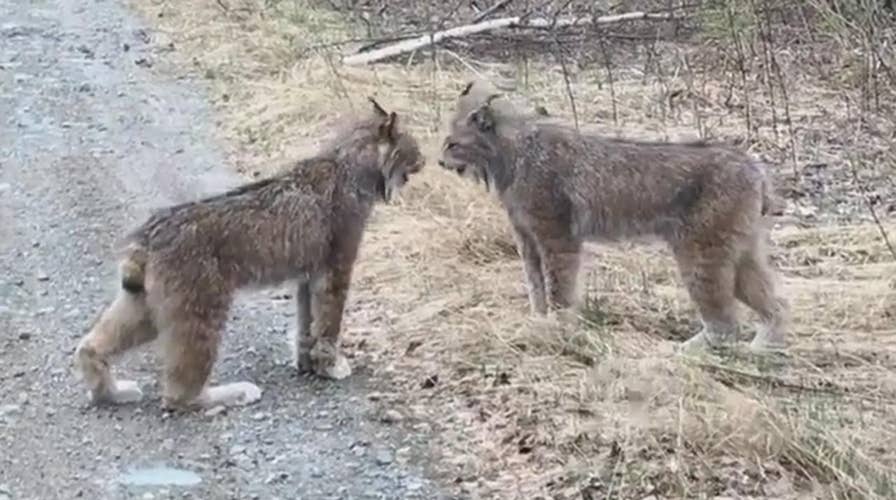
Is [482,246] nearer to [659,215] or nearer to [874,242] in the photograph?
[659,215]

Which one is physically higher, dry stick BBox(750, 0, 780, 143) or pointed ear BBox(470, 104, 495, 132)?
pointed ear BBox(470, 104, 495, 132)

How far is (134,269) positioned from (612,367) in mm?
1739

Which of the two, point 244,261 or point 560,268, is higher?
point 244,261


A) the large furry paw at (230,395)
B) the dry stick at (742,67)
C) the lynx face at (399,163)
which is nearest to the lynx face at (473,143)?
the lynx face at (399,163)

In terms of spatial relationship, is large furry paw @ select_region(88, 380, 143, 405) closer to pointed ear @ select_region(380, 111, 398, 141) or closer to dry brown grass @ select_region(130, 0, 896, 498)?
dry brown grass @ select_region(130, 0, 896, 498)

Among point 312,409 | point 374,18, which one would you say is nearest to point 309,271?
point 312,409

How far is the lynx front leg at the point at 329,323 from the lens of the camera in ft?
21.6

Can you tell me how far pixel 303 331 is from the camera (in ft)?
21.9

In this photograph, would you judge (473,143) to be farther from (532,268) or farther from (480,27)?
(480,27)

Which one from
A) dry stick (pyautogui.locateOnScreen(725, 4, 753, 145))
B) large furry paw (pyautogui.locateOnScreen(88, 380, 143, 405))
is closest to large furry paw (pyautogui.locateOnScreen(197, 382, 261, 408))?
large furry paw (pyautogui.locateOnScreen(88, 380, 143, 405))

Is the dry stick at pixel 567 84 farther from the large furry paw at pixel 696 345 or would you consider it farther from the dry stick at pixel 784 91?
the large furry paw at pixel 696 345

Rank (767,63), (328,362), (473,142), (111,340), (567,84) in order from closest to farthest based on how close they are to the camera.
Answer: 1. (111,340)
2. (328,362)
3. (473,142)
4. (567,84)
5. (767,63)

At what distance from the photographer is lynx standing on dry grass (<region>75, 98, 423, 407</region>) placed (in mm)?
6086

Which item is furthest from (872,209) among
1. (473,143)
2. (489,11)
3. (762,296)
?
(489,11)
